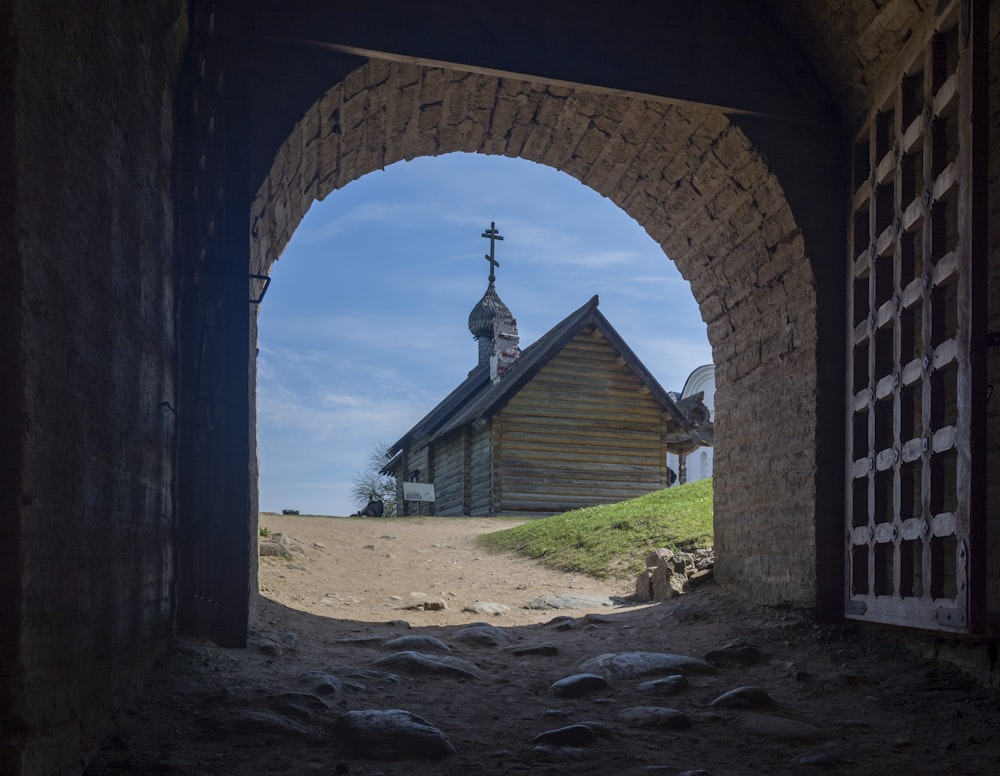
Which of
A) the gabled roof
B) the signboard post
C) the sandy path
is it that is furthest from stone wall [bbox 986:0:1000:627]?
the signboard post

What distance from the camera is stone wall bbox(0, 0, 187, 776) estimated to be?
2.38 meters

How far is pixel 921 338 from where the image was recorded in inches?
206

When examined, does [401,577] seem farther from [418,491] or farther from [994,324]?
[418,491]

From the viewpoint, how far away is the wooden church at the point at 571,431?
20750 millimetres

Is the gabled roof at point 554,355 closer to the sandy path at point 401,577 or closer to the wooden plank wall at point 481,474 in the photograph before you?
the wooden plank wall at point 481,474

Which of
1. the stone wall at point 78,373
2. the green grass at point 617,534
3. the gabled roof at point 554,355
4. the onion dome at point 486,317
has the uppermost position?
the onion dome at point 486,317

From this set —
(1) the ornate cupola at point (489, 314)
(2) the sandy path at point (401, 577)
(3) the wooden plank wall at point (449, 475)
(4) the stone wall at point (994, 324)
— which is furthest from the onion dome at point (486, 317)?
(4) the stone wall at point (994, 324)

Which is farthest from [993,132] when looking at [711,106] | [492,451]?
[492,451]

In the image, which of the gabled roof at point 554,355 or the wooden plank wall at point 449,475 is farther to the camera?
the wooden plank wall at point 449,475

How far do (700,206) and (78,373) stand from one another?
5.52 meters

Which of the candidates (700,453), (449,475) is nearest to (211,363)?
(449,475)

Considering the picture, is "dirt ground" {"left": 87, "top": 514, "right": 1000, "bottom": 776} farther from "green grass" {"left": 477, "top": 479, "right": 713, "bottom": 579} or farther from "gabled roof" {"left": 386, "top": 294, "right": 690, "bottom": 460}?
"gabled roof" {"left": 386, "top": 294, "right": 690, "bottom": 460}

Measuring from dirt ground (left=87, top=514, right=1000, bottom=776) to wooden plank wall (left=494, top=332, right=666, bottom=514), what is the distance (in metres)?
12.8

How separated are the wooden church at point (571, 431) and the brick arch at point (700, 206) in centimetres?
1288
